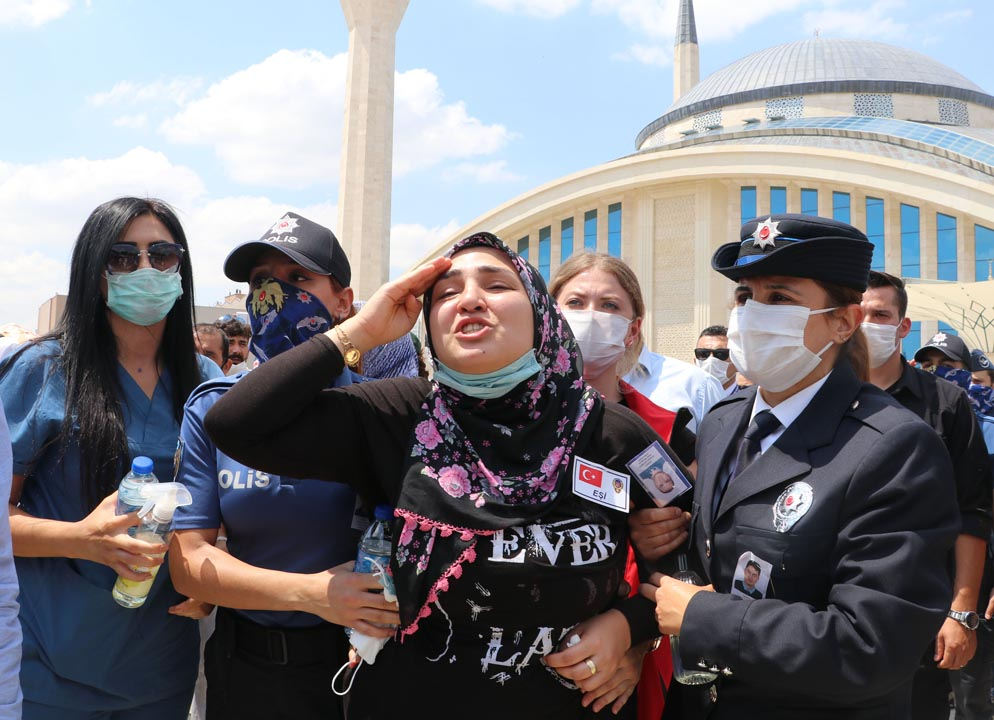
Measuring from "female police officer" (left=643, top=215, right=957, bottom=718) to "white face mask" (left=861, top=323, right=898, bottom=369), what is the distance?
1.61 m

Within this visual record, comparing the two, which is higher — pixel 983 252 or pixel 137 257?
pixel 983 252

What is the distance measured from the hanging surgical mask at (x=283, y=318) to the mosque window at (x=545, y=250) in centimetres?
3184

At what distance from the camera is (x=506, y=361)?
2.17 m

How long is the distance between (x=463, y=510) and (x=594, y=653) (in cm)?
52

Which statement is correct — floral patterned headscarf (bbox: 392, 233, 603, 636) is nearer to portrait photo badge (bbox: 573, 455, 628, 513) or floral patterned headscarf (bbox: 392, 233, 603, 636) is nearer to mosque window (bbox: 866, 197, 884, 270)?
portrait photo badge (bbox: 573, 455, 628, 513)

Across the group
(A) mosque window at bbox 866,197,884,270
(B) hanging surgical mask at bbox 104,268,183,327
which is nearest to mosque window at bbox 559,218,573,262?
(A) mosque window at bbox 866,197,884,270

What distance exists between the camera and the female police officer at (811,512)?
182 cm

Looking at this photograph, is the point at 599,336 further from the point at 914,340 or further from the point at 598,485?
the point at 914,340

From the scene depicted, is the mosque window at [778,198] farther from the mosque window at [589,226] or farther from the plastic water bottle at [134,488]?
the plastic water bottle at [134,488]

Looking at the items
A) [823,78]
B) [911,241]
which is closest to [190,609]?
[911,241]

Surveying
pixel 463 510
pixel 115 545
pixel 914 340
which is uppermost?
pixel 914 340

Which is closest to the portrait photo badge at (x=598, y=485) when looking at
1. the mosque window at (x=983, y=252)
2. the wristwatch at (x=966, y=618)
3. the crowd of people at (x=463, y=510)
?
the crowd of people at (x=463, y=510)

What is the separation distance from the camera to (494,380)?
2.16 metres

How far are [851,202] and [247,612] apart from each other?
3055 centimetres
